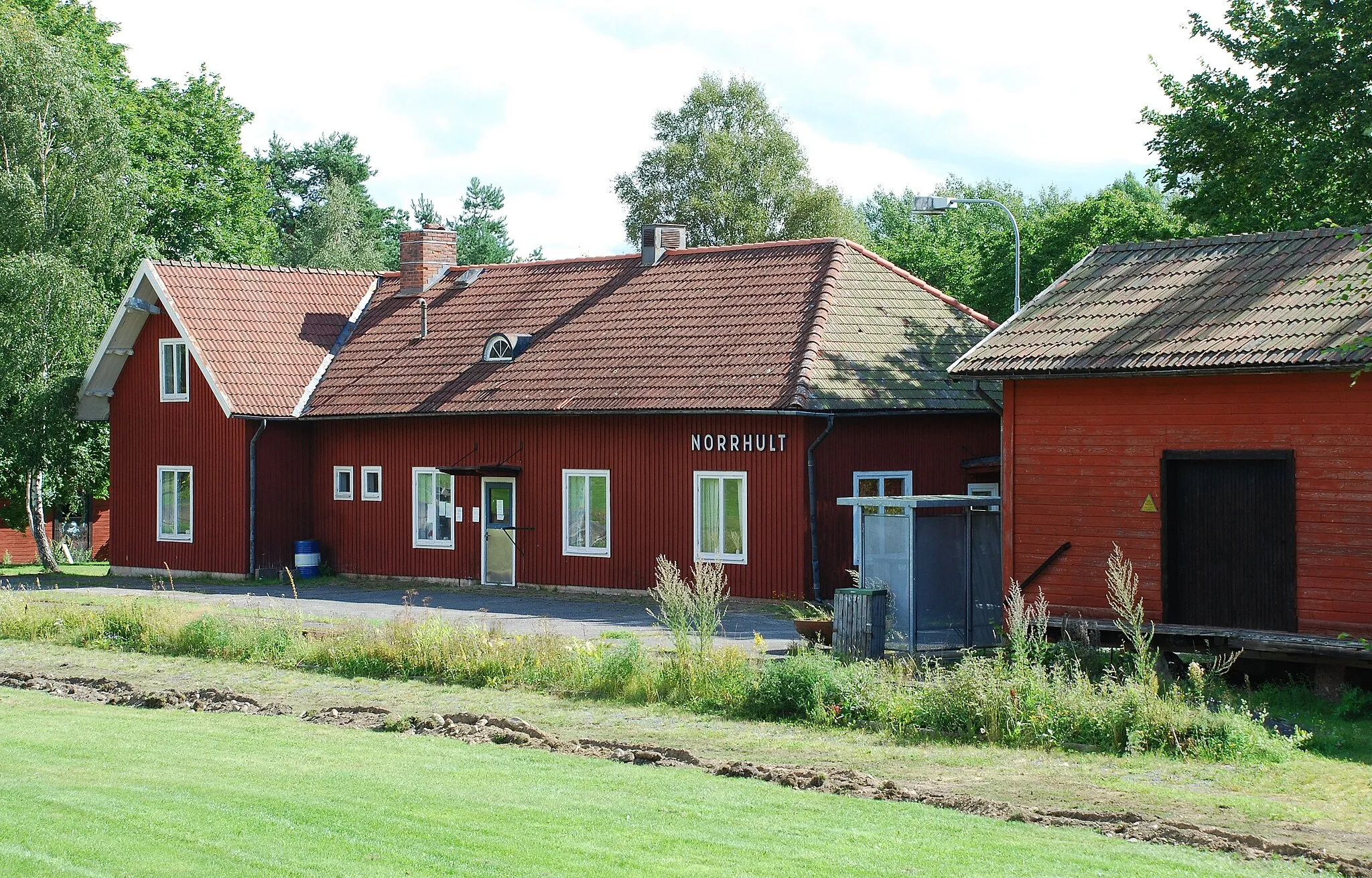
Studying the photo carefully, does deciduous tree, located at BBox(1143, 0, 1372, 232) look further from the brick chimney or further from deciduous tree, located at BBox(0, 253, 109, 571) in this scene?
deciduous tree, located at BBox(0, 253, 109, 571)

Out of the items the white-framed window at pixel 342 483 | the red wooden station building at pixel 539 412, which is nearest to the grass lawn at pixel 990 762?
the red wooden station building at pixel 539 412

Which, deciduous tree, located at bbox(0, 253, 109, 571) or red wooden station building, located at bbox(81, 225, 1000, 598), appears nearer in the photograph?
red wooden station building, located at bbox(81, 225, 1000, 598)

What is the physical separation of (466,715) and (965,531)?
795 centimetres

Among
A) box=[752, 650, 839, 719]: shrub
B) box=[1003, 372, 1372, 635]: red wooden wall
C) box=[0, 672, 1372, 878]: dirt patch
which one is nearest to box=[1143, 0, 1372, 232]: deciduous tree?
box=[1003, 372, 1372, 635]: red wooden wall

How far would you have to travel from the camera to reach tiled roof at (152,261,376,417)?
33.5 m

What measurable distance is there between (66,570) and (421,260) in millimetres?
12307

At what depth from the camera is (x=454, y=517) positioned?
3178 centimetres

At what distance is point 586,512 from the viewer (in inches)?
1166

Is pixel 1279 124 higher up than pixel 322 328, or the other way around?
pixel 1279 124

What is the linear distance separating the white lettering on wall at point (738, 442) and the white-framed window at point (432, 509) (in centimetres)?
643

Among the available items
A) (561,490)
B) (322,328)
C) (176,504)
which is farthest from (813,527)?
(176,504)

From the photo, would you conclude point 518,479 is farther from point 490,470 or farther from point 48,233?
point 48,233

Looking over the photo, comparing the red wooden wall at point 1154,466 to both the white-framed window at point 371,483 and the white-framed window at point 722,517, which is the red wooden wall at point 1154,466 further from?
the white-framed window at point 371,483

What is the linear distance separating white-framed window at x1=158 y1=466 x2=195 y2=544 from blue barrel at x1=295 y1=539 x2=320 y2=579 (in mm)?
2560
